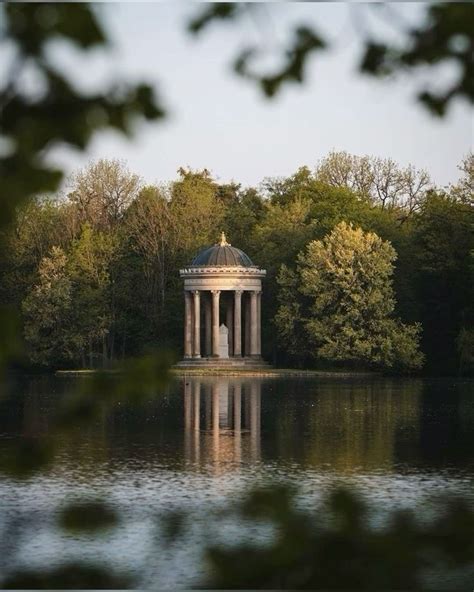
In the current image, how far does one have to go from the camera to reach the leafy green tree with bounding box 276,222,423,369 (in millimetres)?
65375

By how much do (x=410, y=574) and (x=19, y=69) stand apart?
1.57 metres

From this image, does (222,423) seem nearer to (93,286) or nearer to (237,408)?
(237,408)

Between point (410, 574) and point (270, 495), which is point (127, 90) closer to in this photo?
point (270, 495)

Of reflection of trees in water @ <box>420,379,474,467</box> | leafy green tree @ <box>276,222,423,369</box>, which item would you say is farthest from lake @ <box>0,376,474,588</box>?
leafy green tree @ <box>276,222,423,369</box>

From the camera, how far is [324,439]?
31.0 m

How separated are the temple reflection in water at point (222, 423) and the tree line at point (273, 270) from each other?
11421 mm

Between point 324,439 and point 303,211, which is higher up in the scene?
point 303,211

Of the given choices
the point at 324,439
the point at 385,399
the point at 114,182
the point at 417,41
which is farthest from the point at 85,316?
the point at 417,41

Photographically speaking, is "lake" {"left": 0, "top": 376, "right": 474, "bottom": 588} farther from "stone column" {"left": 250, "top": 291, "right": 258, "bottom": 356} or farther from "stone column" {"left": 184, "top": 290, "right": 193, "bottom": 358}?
"stone column" {"left": 184, "top": 290, "right": 193, "bottom": 358}

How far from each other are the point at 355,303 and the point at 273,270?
8.53 metres

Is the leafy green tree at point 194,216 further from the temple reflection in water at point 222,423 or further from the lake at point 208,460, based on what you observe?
the lake at point 208,460

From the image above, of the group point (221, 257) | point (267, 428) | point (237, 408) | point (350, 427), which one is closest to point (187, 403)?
point (237, 408)

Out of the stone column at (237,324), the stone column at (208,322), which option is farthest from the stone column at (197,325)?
the stone column at (237,324)

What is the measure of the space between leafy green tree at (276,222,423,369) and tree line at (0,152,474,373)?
0.08 meters
